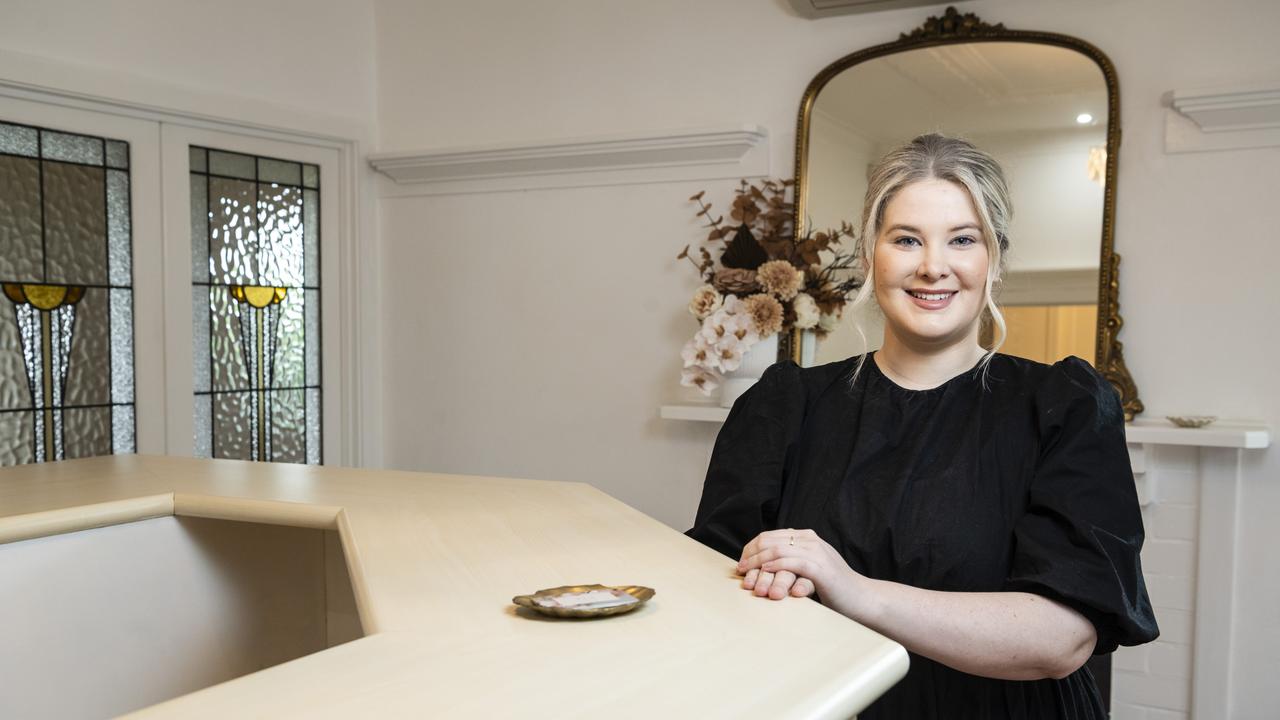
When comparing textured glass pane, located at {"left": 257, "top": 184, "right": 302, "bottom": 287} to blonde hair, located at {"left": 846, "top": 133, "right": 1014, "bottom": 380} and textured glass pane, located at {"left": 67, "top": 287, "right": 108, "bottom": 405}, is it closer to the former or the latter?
textured glass pane, located at {"left": 67, "top": 287, "right": 108, "bottom": 405}

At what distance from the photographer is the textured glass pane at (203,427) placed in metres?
3.91

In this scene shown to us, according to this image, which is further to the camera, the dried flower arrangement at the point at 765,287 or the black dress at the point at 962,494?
the dried flower arrangement at the point at 765,287

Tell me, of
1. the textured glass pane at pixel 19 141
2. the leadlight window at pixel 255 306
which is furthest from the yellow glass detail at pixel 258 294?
the textured glass pane at pixel 19 141

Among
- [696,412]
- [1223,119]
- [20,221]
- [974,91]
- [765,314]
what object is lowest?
[696,412]

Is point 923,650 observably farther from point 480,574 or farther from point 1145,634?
point 480,574

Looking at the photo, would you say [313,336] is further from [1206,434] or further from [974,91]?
[1206,434]

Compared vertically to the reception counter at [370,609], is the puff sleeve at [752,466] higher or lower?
higher

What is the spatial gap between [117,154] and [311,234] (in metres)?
0.79

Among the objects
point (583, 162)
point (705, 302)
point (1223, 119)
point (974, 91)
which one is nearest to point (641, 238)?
point (583, 162)

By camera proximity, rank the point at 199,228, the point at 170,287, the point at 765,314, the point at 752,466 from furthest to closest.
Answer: the point at 199,228
the point at 170,287
the point at 765,314
the point at 752,466

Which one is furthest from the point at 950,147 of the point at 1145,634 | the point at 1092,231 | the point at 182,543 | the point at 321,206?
the point at 321,206

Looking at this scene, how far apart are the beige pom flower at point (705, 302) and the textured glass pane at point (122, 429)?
1.98 metres

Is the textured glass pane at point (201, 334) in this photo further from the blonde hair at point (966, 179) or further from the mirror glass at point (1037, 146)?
the blonde hair at point (966, 179)

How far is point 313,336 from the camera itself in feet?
14.1
